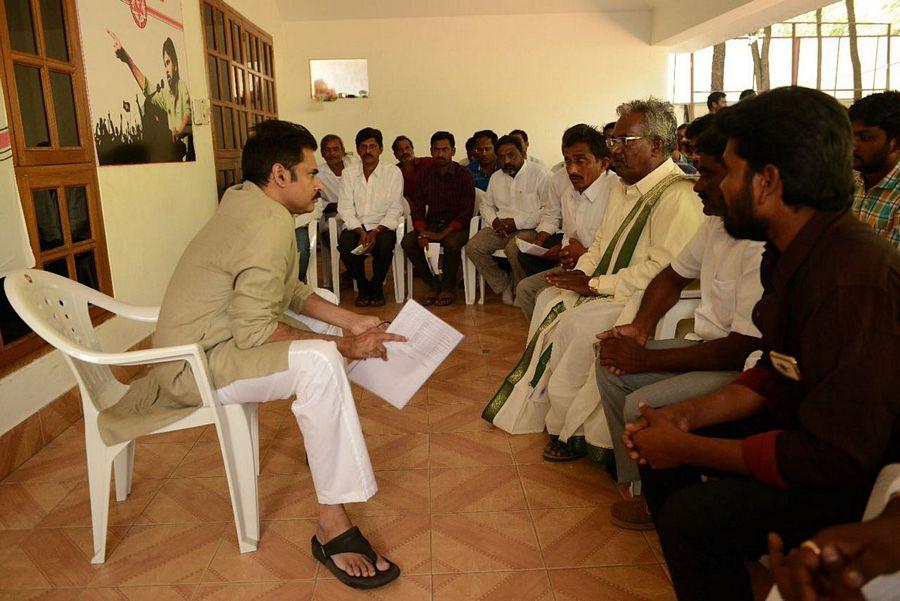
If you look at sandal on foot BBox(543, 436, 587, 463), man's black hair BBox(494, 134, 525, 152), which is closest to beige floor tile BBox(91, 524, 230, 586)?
sandal on foot BBox(543, 436, 587, 463)

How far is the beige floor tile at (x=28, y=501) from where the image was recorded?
217 cm

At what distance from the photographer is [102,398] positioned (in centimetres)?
204

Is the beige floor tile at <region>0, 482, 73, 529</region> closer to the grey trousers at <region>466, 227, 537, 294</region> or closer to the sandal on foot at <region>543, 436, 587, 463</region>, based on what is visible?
the sandal on foot at <region>543, 436, 587, 463</region>

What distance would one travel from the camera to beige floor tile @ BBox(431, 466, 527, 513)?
2.20m

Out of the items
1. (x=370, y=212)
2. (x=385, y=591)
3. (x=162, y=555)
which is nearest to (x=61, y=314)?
(x=162, y=555)

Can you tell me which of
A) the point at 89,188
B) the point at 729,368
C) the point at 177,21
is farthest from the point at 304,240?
the point at 729,368

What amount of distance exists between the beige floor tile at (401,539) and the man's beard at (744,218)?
1183 millimetres

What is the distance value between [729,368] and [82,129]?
112 inches

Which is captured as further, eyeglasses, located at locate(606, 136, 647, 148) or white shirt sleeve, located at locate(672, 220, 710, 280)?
eyeglasses, located at locate(606, 136, 647, 148)

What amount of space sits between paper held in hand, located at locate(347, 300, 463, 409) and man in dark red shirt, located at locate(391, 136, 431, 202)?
12.0 ft

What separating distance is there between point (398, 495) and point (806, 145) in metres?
1.62

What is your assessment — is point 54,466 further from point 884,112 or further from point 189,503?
point 884,112

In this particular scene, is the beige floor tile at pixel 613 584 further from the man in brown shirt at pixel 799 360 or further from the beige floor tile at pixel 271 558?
the beige floor tile at pixel 271 558

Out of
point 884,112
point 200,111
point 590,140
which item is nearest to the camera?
point 884,112
